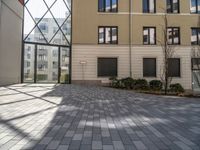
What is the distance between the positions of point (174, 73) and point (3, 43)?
48.8 ft

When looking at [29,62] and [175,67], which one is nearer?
[29,62]

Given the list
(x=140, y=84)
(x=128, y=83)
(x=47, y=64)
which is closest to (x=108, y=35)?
(x=128, y=83)

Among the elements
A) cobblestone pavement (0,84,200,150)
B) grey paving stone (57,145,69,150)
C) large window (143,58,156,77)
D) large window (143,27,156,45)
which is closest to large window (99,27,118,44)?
large window (143,27,156,45)

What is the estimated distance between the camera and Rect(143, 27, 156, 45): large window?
22.2m

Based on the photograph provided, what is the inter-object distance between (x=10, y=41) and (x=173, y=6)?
15233 millimetres

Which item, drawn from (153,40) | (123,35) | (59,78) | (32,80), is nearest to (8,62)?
(32,80)

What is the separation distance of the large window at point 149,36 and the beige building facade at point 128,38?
20 cm

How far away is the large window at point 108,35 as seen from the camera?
21.8 metres

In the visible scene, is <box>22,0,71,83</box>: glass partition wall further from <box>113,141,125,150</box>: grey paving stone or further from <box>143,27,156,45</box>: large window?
<box>113,141,125,150</box>: grey paving stone

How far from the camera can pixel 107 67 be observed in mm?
21562

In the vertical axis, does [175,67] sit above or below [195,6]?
below

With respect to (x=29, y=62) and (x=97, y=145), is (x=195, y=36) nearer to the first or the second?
(x=29, y=62)

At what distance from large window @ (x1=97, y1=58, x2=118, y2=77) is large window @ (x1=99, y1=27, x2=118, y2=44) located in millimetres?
1681

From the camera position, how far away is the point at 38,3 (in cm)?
2094
